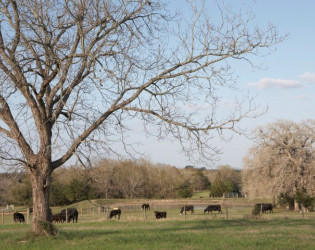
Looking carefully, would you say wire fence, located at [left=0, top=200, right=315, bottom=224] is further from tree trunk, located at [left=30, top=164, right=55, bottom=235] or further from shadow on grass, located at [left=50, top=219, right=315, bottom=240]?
tree trunk, located at [left=30, top=164, right=55, bottom=235]

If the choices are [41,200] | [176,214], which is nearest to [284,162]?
[176,214]

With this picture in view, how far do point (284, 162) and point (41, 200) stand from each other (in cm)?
3553

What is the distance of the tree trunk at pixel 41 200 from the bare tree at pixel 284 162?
33.2 metres

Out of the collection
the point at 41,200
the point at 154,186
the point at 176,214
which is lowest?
the point at 176,214

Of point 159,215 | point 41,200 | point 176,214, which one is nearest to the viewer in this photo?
point 41,200

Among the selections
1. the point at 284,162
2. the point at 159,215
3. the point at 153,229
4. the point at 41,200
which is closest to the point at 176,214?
the point at 159,215

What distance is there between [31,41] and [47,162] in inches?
150

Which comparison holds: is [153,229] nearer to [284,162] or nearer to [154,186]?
[284,162]

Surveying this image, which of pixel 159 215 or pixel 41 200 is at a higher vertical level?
pixel 41 200

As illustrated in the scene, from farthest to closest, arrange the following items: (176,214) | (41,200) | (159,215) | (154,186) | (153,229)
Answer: (154,186), (176,214), (159,215), (153,229), (41,200)

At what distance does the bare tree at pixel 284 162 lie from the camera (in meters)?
44.8

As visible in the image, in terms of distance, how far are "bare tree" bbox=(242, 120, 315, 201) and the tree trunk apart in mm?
33237

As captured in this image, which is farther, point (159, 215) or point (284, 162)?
point (284, 162)

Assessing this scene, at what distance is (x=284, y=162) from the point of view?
45.2m
